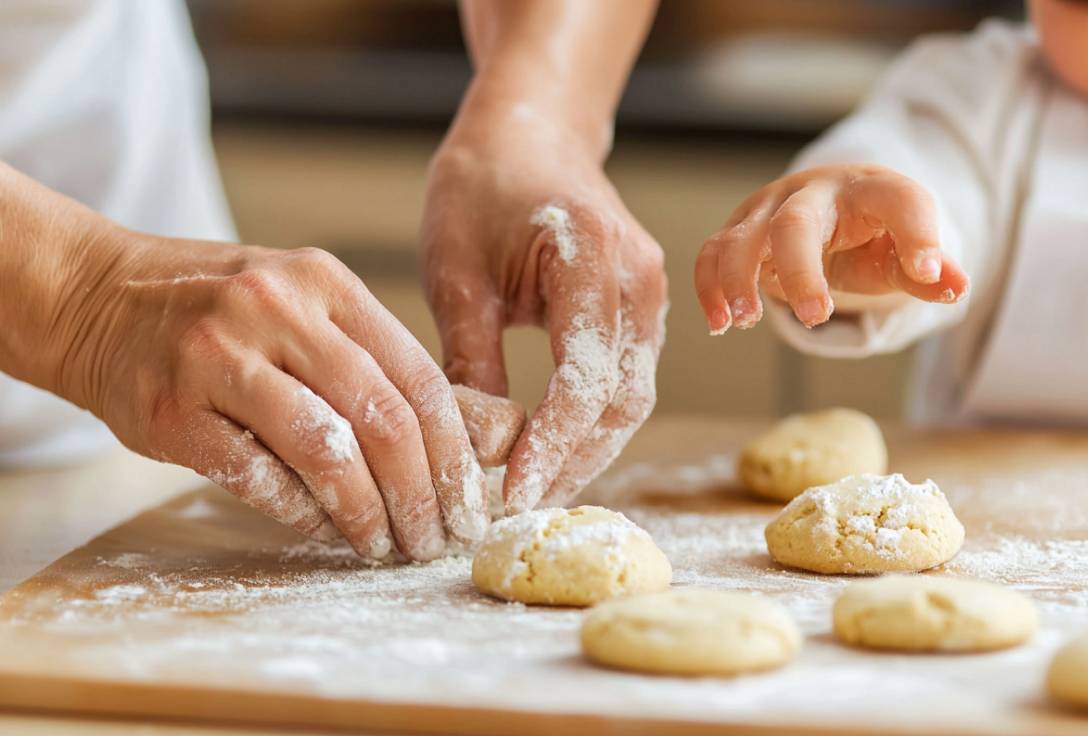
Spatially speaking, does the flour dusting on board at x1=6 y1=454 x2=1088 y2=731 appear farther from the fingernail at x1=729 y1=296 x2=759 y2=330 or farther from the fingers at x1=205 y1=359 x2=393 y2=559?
the fingernail at x1=729 y1=296 x2=759 y2=330

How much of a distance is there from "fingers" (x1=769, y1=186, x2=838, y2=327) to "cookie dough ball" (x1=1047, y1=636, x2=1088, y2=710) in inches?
13.1

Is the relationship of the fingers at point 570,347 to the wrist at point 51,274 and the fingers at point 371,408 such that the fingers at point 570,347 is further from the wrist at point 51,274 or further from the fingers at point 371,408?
the wrist at point 51,274

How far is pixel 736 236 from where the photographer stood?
109cm

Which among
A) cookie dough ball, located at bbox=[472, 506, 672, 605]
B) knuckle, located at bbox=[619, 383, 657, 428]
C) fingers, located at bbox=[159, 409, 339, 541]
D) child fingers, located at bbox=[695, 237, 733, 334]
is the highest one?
child fingers, located at bbox=[695, 237, 733, 334]

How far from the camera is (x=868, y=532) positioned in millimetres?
1075

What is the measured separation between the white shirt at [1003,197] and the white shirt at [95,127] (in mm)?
908

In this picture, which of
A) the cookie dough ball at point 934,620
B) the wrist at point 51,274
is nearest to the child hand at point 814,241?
the cookie dough ball at point 934,620

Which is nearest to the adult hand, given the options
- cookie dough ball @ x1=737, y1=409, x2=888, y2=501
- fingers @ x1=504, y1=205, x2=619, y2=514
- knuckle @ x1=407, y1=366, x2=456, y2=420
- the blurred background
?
fingers @ x1=504, y1=205, x2=619, y2=514

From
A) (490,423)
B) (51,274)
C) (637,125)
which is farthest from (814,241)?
(637,125)

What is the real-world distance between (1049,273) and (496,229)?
33.1 inches

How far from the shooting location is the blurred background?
2.71m

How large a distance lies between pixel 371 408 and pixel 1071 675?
0.55 meters

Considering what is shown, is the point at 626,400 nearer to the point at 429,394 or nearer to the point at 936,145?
the point at 429,394

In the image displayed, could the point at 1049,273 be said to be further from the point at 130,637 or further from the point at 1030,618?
the point at 130,637
